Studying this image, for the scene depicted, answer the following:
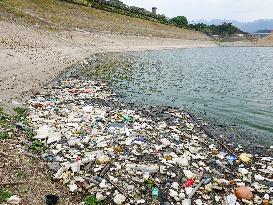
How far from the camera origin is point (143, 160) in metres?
11.1

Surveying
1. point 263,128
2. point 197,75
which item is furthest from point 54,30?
point 263,128

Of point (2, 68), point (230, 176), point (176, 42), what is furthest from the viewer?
point (176, 42)

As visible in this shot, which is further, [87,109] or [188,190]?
[87,109]

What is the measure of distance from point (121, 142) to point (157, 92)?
36.2 feet

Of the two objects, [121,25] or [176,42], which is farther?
[176,42]

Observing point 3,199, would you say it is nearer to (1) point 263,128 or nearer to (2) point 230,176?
(2) point 230,176

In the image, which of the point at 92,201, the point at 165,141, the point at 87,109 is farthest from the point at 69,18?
the point at 92,201

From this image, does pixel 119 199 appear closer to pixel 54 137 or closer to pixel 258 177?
pixel 54 137

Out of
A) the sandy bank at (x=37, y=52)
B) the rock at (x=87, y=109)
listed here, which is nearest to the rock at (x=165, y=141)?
the rock at (x=87, y=109)

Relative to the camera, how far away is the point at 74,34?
152 ft

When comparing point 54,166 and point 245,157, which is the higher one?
point 245,157

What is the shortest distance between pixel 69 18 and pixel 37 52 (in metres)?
25.5

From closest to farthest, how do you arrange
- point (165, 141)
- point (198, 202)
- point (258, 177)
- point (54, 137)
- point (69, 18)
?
point (198, 202), point (258, 177), point (54, 137), point (165, 141), point (69, 18)

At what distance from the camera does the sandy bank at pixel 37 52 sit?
1973cm
